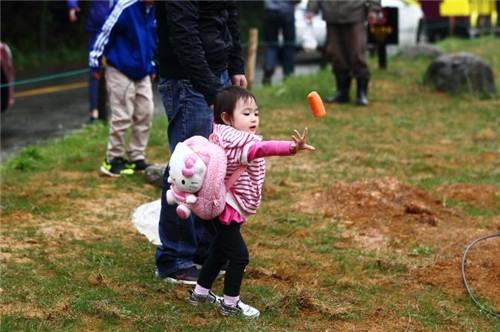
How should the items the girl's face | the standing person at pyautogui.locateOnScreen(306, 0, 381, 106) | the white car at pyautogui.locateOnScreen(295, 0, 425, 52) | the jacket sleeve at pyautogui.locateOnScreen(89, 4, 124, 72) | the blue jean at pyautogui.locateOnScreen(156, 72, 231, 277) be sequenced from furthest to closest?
1. the white car at pyautogui.locateOnScreen(295, 0, 425, 52)
2. the standing person at pyautogui.locateOnScreen(306, 0, 381, 106)
3. the jacket sleeve at pyautogui.locateOnScreen(89, 4, 124, 72)
4. the blue jean at pyautogui.locateOnScreen(156, 72, 231, 277)
5. the girl's face

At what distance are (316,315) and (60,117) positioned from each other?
28.1ft

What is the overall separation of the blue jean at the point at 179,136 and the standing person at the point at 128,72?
2482mm

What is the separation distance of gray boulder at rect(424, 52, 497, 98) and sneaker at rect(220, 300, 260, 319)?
9.05m

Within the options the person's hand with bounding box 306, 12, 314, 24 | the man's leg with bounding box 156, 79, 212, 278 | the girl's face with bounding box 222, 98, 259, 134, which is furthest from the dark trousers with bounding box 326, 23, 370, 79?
the girl's face with bounding box 222, 98, 259, 134

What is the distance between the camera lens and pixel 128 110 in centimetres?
822

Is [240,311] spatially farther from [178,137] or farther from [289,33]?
[289,33]

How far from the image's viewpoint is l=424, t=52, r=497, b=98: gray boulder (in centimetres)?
1342

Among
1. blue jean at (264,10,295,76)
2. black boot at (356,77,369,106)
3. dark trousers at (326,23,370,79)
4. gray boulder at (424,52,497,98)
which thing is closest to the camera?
dark trousers at (326,23,370,79)

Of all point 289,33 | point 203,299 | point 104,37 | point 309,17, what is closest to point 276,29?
point 289,33

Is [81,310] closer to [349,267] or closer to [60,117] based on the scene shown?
[349,267]

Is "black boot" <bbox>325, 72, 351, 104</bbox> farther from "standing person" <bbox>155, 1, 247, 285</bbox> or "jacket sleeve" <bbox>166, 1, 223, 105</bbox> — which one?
"jacket sleeve" <bbox>166, 1, 223, 105</bbox>

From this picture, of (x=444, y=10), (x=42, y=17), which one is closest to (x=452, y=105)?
(x=42, y=17)

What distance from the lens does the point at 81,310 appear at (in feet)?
15.9

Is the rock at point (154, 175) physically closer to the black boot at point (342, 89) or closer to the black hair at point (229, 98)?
the black hair at point (229, 98)
